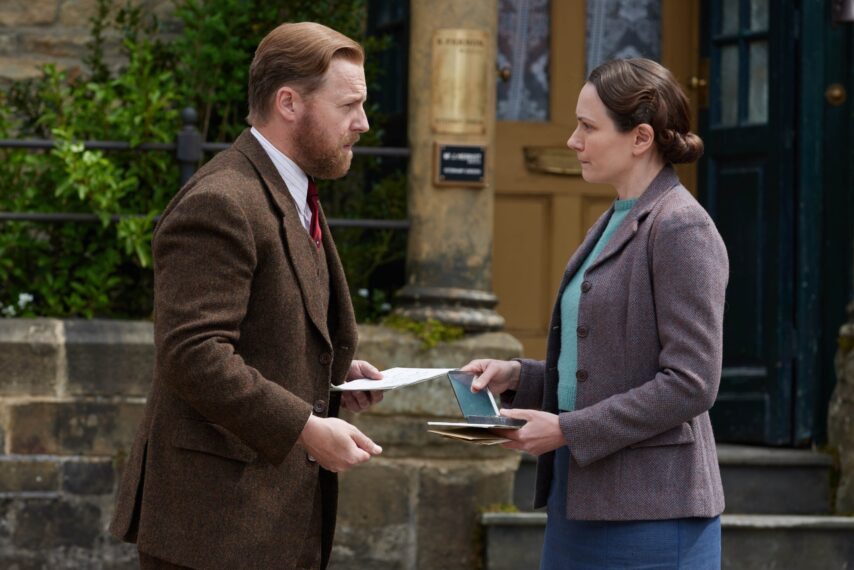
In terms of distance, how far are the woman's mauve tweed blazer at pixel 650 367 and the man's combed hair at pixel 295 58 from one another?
0.70m

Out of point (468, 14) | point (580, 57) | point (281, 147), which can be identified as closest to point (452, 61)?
point (468, 14)

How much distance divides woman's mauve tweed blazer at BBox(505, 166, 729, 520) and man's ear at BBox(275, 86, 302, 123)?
27.5 inches

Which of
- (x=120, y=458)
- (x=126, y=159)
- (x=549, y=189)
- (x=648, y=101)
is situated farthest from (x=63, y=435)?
(x=648, y=101)

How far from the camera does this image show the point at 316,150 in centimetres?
302

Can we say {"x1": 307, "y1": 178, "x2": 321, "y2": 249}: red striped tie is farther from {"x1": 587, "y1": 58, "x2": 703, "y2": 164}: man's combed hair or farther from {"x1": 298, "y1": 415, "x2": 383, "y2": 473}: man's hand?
{"x1": 587, "y1": 58, "x2": 703, "y2": 164}: man's combed hair

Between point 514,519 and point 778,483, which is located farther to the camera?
point 778,483

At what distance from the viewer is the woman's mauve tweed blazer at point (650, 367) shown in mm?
2938

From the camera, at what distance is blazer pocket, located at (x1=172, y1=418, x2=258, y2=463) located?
9.36 feet

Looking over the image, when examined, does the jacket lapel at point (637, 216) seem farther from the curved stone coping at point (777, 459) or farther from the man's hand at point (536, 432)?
the curved stone coping at point (777, 459)

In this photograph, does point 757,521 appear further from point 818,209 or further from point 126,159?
point 126,159

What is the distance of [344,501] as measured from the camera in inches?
230

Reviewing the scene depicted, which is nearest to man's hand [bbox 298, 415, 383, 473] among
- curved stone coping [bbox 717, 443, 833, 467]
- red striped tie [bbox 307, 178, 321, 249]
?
red striped tie [bbox 307, 178, 321, 249]

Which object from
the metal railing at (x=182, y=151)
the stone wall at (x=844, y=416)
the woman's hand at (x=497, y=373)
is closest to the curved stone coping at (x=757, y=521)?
the stone wall at (x=844, y=416)

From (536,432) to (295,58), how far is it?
0.89 meters
